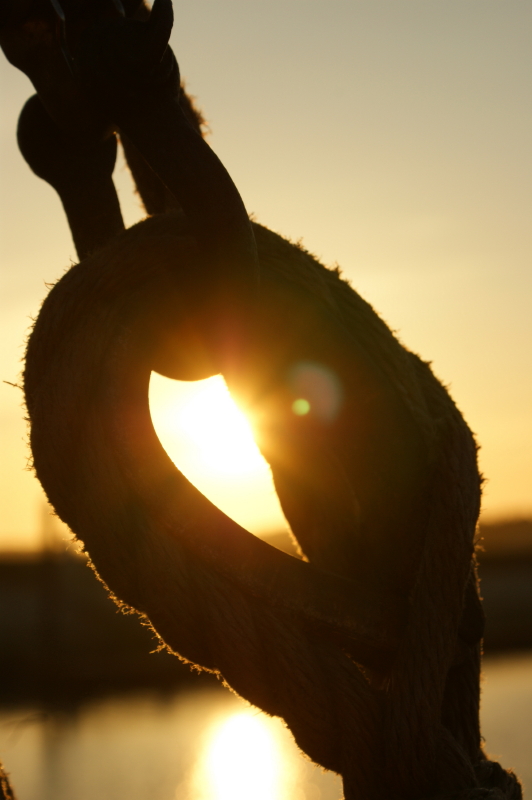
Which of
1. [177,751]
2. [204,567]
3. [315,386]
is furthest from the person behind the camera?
[177,751]

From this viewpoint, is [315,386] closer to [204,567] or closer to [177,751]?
[204,567]

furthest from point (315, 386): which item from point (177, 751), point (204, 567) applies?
point (177, 751)

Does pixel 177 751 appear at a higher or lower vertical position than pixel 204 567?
lower

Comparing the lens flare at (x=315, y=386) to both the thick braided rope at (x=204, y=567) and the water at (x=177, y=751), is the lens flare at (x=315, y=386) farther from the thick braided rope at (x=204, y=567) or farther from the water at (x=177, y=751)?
the water at (x=177, y=751)

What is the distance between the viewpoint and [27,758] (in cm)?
358

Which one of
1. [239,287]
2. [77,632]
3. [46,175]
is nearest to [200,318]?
[239,287]

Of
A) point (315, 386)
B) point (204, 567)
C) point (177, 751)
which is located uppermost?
point (315, 386)

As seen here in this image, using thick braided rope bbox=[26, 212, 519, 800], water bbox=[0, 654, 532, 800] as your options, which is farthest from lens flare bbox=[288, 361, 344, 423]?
water bbox=[0, 654, 532, 800]

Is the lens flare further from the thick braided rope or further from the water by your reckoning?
the water

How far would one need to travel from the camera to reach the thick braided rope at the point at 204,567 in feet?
2.02

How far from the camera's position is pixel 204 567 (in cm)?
→ 61

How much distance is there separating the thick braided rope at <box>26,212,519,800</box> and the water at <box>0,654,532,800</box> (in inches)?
68.6

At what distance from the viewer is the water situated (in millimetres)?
2842

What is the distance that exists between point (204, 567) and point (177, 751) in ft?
11.1
